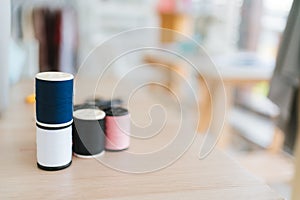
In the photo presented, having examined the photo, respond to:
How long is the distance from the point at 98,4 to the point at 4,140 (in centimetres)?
197

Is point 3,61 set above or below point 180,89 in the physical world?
above

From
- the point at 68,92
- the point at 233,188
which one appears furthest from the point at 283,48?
the point at 68,92

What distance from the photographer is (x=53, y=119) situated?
56cm

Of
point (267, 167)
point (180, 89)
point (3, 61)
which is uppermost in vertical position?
point (3, 61)

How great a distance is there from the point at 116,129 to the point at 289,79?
68cm

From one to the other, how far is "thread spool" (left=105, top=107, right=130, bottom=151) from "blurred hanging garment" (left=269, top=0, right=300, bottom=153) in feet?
1.83

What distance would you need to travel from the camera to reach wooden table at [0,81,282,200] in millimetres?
525

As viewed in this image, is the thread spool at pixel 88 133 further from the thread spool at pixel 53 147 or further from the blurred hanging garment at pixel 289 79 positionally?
the blurred hanging garment at pixel 289 79

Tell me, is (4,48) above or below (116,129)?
above

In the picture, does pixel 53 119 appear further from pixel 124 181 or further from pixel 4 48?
pixel 4 48

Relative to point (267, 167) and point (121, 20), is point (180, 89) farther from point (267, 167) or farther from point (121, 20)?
point (121, 20)

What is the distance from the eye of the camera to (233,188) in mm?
559

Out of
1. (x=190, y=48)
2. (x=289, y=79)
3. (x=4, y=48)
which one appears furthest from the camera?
(x=190, y=48)

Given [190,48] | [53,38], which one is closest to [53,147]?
[53,38]
